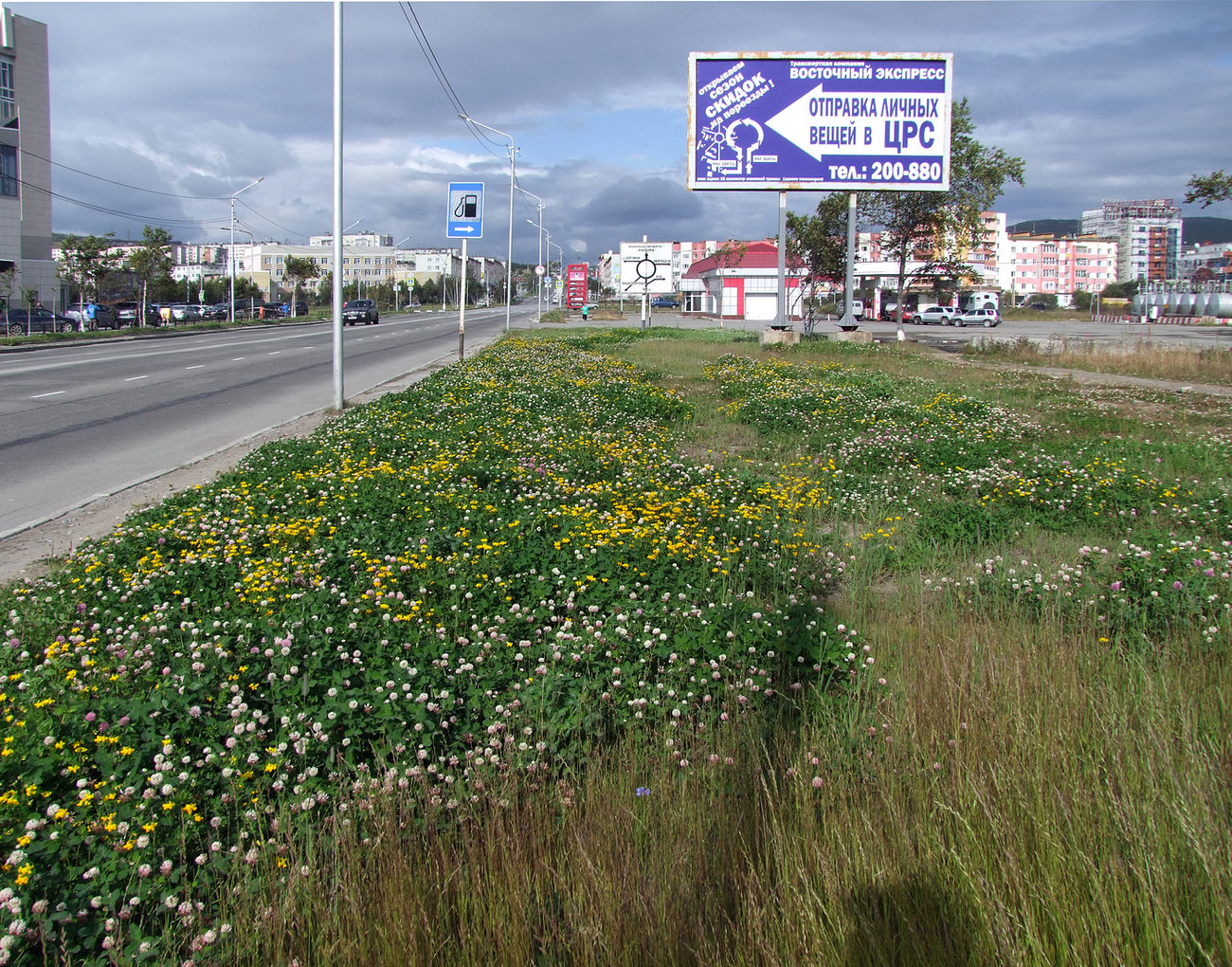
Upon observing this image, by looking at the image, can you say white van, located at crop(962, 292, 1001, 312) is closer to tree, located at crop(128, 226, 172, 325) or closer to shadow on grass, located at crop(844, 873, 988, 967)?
tree, located at crop(128, 226, 172, 325)

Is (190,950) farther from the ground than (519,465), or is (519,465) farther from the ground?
(519,465)

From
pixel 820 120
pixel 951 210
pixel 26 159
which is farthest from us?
pixel 26 159

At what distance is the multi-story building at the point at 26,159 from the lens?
60.2m

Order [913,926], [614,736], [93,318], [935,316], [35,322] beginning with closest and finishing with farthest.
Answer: [913,926], [614,736], [35,322], [93,318], [935,316]

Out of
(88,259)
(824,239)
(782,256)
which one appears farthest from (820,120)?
(88,259)

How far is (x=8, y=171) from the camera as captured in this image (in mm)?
60719

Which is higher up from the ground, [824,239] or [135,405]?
[824,239]

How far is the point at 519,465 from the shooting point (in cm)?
849

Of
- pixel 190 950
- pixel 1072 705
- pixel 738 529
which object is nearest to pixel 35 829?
pixel 190 950

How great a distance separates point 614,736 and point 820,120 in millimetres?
28135

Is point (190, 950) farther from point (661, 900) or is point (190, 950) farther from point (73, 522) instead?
point (73, 522)

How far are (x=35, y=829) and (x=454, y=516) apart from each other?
12.9ft

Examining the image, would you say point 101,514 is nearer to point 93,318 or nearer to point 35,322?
point 35,322

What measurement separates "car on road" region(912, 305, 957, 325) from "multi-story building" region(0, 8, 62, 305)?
188 ft
